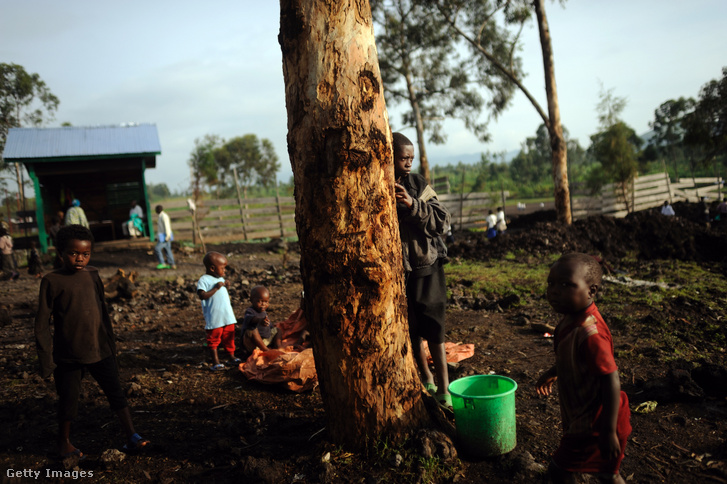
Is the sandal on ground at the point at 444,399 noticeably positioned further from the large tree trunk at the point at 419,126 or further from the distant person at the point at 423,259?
the large tree trunk at the point at 419,126

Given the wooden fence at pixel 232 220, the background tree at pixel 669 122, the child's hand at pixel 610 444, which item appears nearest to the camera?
the child's hand at pixel 610 444

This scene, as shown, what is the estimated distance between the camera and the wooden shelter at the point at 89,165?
14.9m

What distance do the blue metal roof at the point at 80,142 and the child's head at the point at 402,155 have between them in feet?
45.0

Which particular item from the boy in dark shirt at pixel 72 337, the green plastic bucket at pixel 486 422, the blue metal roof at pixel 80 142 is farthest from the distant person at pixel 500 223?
the boy in dark shirt at pixel 72 337

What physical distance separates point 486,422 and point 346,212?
1341 mm

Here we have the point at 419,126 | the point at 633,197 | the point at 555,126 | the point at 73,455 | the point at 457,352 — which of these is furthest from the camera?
the point at 419,126

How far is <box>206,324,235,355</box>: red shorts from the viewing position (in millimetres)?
4836

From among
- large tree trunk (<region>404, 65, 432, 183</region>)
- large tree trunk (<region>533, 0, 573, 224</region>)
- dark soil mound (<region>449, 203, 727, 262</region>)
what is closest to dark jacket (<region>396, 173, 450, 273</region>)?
dark soil mound (<region>449, 203, 727, 262</region>)

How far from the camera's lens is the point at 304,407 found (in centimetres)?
367

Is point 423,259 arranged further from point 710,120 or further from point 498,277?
point 710,120

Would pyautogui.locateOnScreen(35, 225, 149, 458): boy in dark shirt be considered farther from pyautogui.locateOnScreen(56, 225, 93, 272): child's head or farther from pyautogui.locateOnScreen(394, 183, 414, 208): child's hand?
pyautogui.locateOnScreen(394, 183, 414, 208): child's hand

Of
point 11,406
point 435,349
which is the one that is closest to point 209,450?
point 435,349

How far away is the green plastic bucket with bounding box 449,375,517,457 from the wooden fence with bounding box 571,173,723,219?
18.5m

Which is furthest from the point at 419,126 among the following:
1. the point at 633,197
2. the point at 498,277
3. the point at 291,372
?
the point at 291,372
